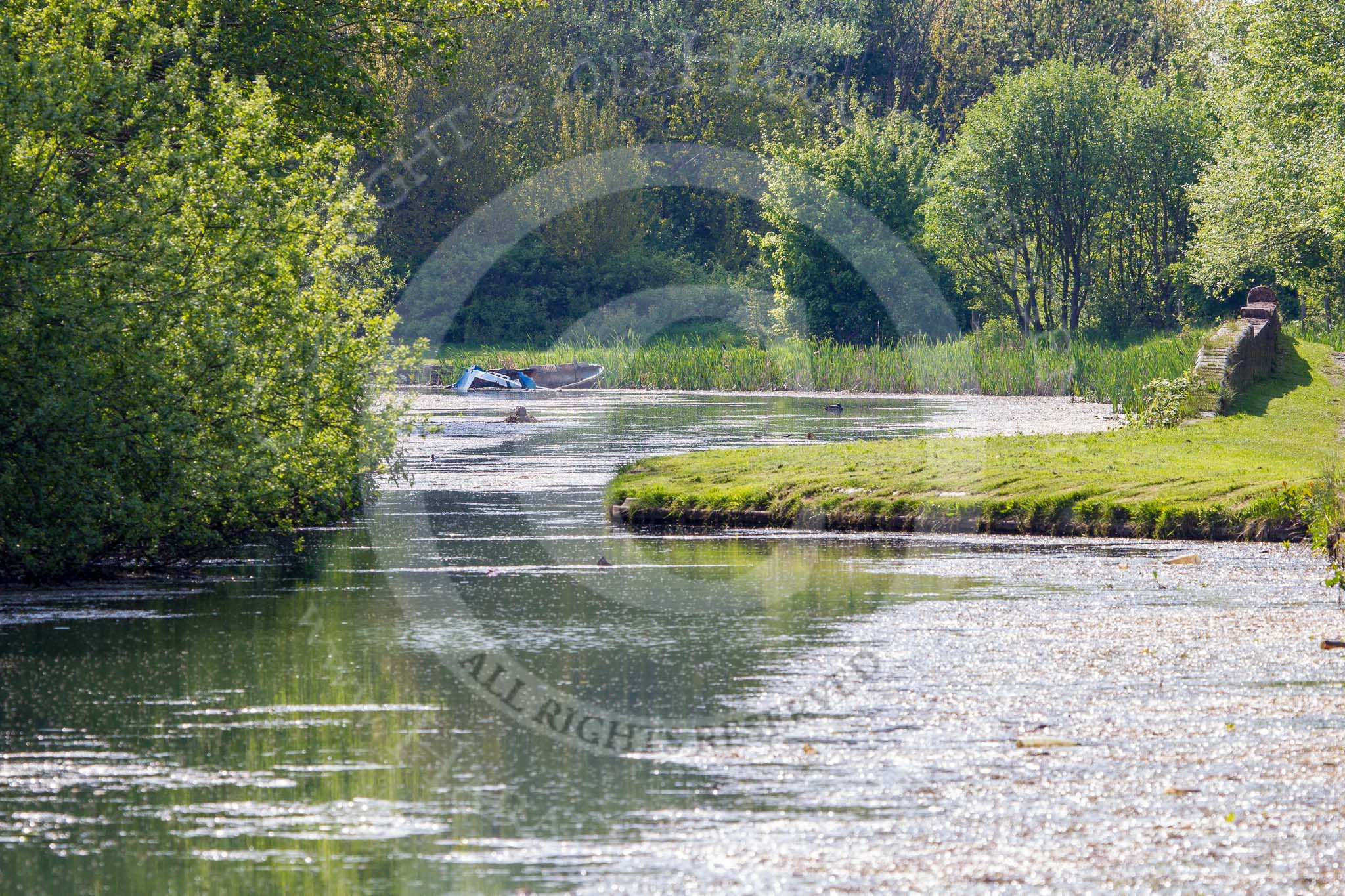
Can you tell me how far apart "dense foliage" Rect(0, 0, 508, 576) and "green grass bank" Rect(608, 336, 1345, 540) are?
227 inches

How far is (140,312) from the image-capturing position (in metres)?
18.5

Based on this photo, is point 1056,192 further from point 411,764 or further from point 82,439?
point 411,764

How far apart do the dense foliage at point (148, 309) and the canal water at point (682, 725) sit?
1.08 m

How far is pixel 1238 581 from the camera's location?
1764 cm

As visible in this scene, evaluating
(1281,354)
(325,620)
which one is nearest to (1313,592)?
(325,620)

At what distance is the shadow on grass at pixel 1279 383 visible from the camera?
30266 millimetres

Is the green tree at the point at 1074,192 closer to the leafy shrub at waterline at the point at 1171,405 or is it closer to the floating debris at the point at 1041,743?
the leafy shrub at waterline at the point at 1171,405

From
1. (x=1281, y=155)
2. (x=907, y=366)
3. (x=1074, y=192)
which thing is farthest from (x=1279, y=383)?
(x=1074, y=192)

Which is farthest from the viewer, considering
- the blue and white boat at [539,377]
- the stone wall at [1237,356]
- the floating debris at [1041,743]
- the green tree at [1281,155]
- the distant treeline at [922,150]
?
the blue and white boat at [539,377]

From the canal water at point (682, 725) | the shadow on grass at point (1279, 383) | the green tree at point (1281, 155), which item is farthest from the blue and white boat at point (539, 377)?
the canal water at point (682, 725)

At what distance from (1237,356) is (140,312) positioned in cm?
2011

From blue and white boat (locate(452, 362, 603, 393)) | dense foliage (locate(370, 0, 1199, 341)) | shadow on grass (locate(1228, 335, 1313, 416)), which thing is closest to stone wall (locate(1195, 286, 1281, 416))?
shadow on grass (locate(1228, 335, 1313, 416))

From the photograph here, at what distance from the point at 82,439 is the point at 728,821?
10.9 meters

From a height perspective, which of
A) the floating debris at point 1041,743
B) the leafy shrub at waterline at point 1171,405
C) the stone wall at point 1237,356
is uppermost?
the stone wall at point 1237,356
